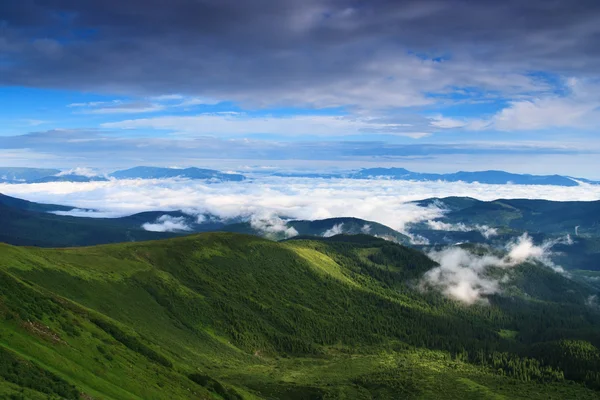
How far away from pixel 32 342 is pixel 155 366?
43237mm

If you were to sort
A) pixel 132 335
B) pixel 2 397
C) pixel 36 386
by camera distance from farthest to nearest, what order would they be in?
pixel 132 335 < pixel 36 386 < pixel 2 397

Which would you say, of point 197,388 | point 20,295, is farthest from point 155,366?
point 20,295

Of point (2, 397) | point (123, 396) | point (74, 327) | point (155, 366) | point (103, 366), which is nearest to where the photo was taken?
point (2, 397)

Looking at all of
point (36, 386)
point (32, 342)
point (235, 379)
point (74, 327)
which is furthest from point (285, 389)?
point (36, 386)

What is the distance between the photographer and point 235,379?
193375 millimetres

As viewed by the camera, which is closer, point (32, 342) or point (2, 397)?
point (2, 397)

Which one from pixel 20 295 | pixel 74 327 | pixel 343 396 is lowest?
pixel 343 396

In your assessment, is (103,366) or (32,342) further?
(103,366)

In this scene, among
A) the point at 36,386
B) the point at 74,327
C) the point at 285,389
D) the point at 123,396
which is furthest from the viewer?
the point at 285,389

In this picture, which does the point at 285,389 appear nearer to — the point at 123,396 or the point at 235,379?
the point at 235,379

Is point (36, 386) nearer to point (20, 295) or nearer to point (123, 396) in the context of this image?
point (123, 396)

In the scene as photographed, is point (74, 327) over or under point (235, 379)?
over

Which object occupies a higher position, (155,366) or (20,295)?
(20,295)

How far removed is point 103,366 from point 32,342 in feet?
54.8
